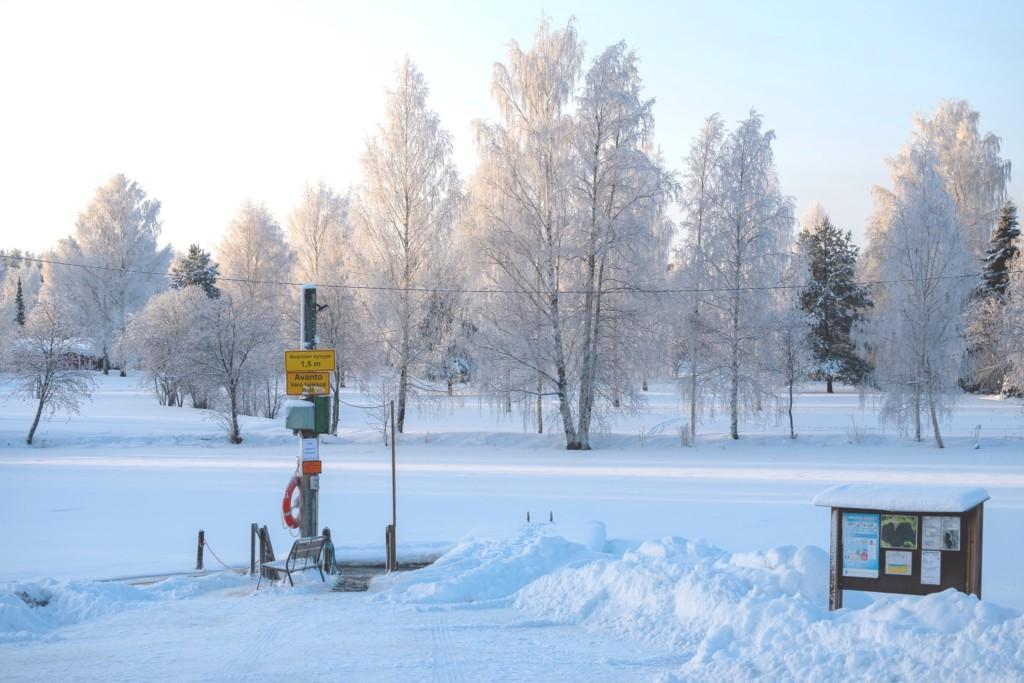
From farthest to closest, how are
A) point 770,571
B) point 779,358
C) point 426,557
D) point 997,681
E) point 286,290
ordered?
point 286,290, point 779,358, point 426,557, point 770,571, point 997,681

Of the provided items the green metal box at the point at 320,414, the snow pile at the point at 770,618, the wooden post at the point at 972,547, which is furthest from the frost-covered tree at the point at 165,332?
the wooden post at the point at 972,547

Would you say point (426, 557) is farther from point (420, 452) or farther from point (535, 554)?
point (420, 452)

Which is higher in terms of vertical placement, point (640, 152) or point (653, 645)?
point (640, 152)

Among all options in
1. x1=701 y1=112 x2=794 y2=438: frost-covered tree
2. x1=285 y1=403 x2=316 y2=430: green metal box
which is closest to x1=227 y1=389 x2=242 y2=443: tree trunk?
Answer: x1=701 y1=112 x2=794 y2=438: frost-covered tree

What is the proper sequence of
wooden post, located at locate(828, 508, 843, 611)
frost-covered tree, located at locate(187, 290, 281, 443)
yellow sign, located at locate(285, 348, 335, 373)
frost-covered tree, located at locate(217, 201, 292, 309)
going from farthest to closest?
frost-covered tree, located at locate(217, 201, 292, 309)
frost-covered tree, located at locate(187, 290, 281, 443)
yellow sign, located at locate(285, 348, 335, 373)
wooden post, located at locate(828, 508, 843, 611)

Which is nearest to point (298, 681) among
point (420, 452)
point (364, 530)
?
point (364, 530)

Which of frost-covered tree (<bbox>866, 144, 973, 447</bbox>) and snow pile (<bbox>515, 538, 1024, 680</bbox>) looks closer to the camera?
snow pile (<bbox>515, 538, 1024, 680</bbox>)

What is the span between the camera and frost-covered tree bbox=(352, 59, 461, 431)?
3697cm

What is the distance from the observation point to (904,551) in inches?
318

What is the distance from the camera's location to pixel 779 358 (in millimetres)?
36531

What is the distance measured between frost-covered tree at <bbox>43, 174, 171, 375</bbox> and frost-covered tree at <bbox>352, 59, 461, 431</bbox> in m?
29.7

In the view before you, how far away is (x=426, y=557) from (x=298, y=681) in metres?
5.89

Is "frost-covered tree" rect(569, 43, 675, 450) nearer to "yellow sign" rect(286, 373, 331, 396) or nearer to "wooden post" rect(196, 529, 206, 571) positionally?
"yellow sign" rect(286, 373, 331, 396)

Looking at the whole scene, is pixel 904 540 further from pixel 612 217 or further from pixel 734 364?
pixel 734 364
